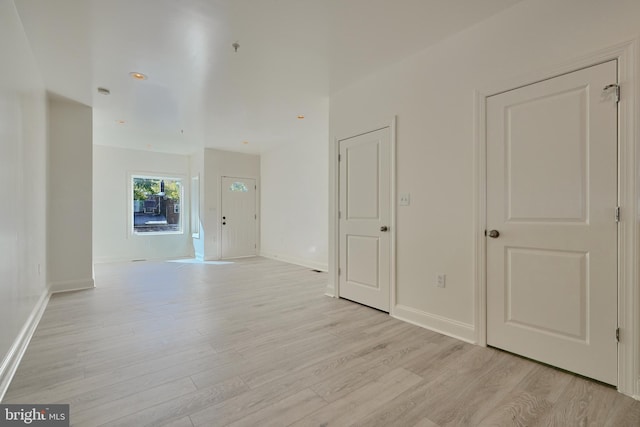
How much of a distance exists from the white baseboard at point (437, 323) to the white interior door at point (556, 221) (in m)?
0.18

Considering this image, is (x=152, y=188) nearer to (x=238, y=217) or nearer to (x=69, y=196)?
(x=238, y=217)

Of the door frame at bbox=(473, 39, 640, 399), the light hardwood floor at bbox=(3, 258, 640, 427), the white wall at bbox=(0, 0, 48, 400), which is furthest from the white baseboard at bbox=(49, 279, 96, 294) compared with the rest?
the door frame at bbox=(473, 39, 640, 399)

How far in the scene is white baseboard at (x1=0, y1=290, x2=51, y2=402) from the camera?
1.86m

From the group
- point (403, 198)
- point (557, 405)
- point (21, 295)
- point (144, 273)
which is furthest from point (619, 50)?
point (144, 273)

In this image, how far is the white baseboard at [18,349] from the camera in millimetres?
1863

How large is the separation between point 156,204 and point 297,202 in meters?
3.78

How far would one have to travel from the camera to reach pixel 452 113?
8.73 feet

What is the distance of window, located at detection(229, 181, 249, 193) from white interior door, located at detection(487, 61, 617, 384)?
6137mm

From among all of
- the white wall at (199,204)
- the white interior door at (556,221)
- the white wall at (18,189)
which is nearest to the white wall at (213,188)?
the white wall at (199,204)

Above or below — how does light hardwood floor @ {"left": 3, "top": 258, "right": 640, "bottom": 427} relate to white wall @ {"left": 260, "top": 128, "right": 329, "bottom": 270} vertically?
below

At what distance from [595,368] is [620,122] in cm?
155

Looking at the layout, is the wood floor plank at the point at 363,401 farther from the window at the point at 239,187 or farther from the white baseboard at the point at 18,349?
the window at the point at 239,187

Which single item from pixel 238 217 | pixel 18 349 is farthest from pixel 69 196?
pixel 238 217

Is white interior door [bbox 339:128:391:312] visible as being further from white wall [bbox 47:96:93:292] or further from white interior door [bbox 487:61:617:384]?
white wall [bbox 47:96:93:292]
